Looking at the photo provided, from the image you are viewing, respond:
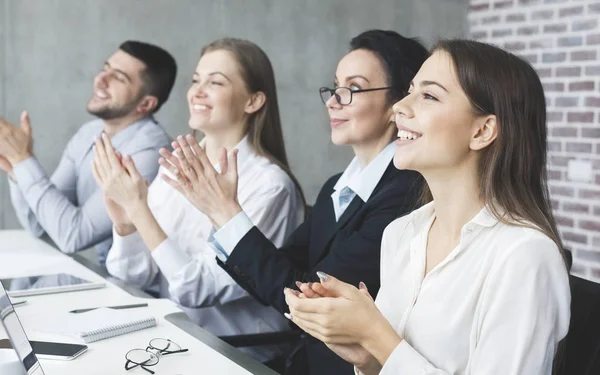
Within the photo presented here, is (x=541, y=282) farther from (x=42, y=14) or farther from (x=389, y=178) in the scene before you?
(x=42, y=14)

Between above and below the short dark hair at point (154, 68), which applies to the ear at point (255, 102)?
below

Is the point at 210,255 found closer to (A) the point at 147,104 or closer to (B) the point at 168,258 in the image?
(B) the point at 168,258

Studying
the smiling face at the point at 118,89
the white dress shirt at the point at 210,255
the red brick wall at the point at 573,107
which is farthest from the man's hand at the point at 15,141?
the red brick wall at the point at 573,107

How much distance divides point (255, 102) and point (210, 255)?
0.62 metres

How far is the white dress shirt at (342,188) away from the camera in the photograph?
78.4 inches

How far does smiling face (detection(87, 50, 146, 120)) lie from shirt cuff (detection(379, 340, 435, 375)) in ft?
7.39

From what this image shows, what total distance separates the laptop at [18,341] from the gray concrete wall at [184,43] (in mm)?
3004

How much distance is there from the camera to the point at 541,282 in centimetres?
128

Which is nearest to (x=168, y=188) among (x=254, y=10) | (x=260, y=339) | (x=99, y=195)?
(x=99, y=195)

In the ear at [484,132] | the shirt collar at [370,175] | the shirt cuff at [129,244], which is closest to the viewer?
the ear at [484,132]

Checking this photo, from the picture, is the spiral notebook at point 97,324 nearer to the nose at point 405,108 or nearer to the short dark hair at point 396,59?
the nose at point 405,108

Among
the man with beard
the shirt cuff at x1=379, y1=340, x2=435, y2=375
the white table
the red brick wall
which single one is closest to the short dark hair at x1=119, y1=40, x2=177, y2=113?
the man with beard

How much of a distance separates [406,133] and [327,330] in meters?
0.44

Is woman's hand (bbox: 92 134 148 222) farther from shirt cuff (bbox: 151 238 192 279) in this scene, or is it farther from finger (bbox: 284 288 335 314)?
finger (bbox: 284 288 335 314)
